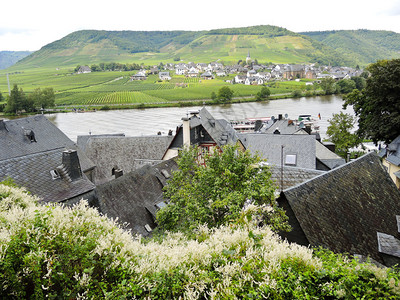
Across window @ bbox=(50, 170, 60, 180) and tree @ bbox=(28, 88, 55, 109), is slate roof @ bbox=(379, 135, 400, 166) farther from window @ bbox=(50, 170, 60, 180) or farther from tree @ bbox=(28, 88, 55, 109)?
tree @ bbox=(28, 88, 55, 109)

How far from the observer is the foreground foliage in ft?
18.5

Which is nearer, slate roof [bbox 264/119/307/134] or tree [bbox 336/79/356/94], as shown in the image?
slate roof [bbox 264/119/307/134]

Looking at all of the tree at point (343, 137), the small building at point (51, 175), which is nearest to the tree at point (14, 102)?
the tree at point (343, 137)

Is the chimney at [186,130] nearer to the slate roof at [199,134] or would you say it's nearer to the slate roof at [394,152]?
the slate roof at [199,134]

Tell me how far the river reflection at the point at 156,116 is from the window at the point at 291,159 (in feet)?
132

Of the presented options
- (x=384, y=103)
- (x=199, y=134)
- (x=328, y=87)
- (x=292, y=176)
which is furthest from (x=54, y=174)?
(x=328, y=87)

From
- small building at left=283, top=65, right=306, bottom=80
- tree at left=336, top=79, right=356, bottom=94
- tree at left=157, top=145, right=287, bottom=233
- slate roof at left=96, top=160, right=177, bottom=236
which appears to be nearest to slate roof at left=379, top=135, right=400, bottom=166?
slate roof at left=96, top=160, right=177, bottom=236

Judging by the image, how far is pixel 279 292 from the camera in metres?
5.66

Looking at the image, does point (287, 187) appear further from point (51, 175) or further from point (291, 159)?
point (51, 175)

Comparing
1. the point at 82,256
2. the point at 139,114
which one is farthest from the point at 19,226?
the point at 139,114

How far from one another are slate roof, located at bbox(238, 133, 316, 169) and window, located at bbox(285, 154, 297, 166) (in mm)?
266

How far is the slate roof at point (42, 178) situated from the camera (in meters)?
15.5

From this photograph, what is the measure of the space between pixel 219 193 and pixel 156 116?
81.4 meters

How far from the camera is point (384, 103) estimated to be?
3347cm
